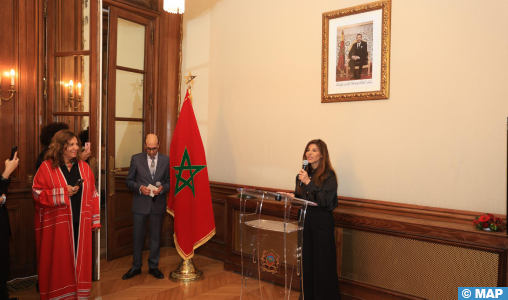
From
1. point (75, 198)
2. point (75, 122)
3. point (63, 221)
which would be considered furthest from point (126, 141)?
point (63, 221)

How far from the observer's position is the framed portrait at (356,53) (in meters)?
3.61

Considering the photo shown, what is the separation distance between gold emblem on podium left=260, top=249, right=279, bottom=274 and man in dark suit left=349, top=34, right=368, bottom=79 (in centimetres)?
193

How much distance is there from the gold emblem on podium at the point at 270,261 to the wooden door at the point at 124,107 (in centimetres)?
265

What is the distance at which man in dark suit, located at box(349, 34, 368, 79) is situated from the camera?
12.2 ft

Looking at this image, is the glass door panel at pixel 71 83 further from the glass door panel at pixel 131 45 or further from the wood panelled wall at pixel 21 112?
the glass door panel at pixel 131 45

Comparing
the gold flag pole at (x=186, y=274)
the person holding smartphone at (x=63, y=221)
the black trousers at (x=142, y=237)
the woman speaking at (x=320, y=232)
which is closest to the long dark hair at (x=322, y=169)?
the woman speaking at (x=320, y=232)

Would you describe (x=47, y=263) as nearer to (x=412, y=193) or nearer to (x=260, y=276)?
(x=260, y=276)

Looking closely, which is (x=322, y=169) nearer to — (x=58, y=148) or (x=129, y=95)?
(x=58, y=148)

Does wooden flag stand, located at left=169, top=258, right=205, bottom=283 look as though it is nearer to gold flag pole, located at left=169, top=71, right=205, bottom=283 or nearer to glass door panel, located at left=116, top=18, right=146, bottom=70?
gold flag pole, located at left=169, top=71, right=205, bottom=283

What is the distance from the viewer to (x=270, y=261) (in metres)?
2.91

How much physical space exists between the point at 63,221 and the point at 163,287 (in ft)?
3.95

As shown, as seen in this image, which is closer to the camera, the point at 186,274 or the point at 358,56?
the point at 358,56

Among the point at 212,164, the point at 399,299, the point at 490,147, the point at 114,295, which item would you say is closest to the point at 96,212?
the point at 114,295

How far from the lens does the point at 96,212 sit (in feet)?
11.9
